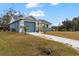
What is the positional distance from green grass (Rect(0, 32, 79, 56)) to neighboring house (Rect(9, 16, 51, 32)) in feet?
0.38

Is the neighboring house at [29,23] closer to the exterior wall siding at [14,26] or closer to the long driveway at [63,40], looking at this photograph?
the exterior wall siding at [14,26]

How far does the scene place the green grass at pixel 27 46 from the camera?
1018 cm

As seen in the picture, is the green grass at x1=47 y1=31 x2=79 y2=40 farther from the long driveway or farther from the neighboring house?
the neighboring house

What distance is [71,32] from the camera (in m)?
10.3

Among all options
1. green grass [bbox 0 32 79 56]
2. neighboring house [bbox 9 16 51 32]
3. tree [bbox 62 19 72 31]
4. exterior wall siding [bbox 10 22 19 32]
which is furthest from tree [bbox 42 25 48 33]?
exterior wall siding [bbox 10 22 19 32]

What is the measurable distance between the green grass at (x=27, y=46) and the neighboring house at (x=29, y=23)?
0.38ft

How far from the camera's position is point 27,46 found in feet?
33.6

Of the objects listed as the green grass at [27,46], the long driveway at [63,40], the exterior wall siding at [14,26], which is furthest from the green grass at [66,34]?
the exterior wall siding at [14,26]

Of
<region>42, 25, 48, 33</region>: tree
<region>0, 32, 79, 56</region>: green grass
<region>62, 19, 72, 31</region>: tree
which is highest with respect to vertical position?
<region>62, 19, 72, 31</region>: tree

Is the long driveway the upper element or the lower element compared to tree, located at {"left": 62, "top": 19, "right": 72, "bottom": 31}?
lower

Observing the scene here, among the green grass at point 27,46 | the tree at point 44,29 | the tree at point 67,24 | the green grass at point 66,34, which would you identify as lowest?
the green grass at point 27,46

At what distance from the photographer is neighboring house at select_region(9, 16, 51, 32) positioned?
33.8ft

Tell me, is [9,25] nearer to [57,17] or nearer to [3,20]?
[3,20]

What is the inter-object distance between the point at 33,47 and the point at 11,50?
1.25ft
